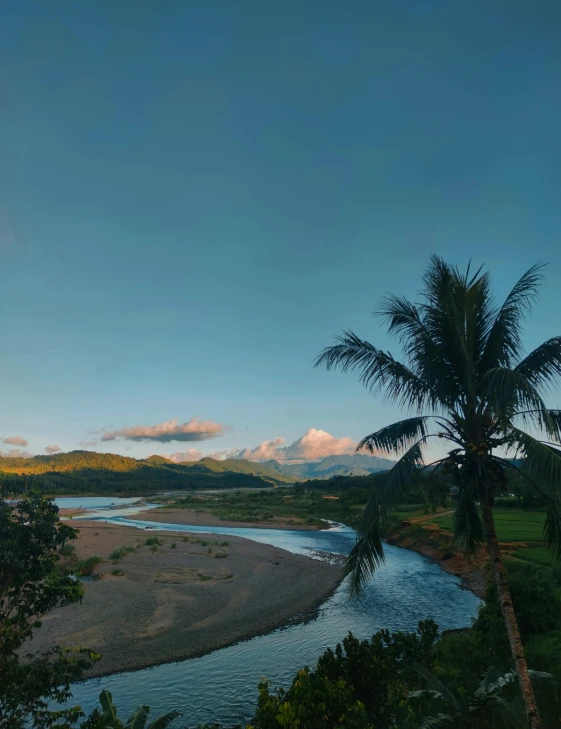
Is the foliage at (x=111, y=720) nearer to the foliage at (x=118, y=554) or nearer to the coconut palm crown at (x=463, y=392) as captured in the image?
the coconut palm crown at (x=463, y=392)

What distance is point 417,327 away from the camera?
11461 millimetres

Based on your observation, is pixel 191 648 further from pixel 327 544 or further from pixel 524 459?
pixel 327 544

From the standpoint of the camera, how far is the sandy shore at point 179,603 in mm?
19734

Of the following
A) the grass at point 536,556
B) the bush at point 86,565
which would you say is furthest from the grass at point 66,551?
the grass at point 536,556

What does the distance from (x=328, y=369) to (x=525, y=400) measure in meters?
4.92

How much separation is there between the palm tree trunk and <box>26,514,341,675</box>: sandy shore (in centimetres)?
1514

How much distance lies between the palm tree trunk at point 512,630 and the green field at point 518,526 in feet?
93.9

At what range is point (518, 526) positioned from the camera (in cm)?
4119

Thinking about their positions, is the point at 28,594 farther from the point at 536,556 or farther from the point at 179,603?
the point at 536,556

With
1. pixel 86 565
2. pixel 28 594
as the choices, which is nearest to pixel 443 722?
pixel 28 594

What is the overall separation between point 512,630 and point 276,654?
43.8 ft

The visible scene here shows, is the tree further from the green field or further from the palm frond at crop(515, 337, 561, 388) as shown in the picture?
the green field

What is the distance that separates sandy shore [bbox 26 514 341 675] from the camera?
64.7 feet

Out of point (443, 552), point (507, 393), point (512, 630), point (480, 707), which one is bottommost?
point (443, 552)
